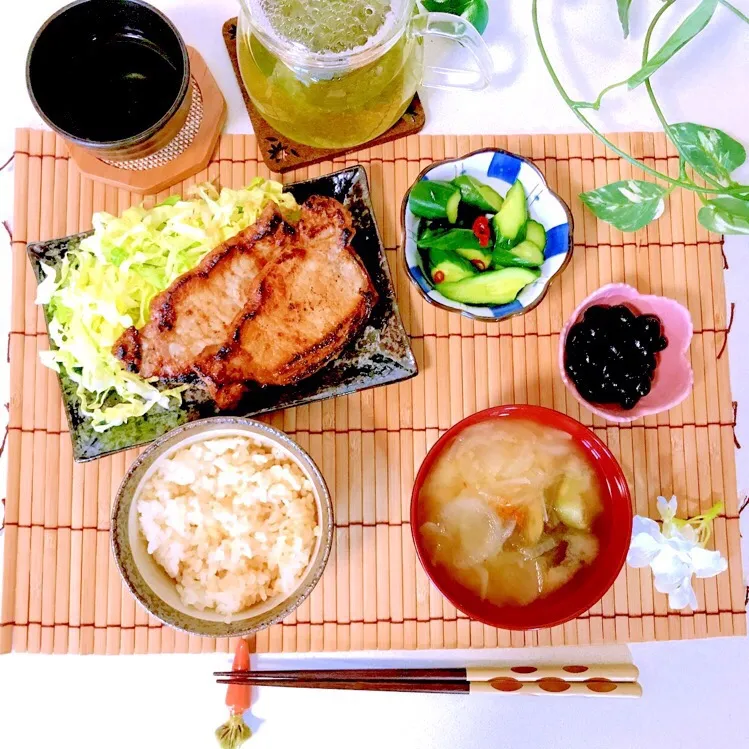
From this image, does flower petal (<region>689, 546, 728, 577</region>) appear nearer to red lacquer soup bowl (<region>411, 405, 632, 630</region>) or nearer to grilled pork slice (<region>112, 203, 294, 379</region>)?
red lacquer soup bowl (<region>411, 405, 632, 630</region>)

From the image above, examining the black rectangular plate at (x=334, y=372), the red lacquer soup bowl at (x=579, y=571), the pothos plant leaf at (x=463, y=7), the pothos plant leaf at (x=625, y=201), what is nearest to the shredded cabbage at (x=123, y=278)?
the black rectangular plate at (x=334, y=372)

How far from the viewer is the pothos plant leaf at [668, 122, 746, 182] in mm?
2277

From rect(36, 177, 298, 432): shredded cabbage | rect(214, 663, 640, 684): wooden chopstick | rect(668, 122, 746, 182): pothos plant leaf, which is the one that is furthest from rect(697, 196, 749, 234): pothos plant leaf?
rect(214, 663, 640, 684): wooden chopstick

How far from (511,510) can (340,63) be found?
132cm

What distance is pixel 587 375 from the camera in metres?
2.14

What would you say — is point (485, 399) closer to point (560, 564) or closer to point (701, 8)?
point (560, 564)

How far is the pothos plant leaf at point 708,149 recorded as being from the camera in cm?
228

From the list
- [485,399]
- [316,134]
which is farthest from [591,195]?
[316,134]

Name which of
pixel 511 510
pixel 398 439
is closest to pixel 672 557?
pixel 511 510

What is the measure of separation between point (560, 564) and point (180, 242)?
153cm

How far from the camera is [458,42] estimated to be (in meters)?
2.11

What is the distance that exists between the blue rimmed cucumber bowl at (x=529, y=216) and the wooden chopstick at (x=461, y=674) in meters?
1.11

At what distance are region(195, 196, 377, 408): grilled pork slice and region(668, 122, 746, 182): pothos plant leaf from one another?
3.63ft

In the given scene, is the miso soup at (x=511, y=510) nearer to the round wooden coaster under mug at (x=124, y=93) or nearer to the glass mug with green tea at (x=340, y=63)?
the glass mug with green tea at (x=340, y=63)
